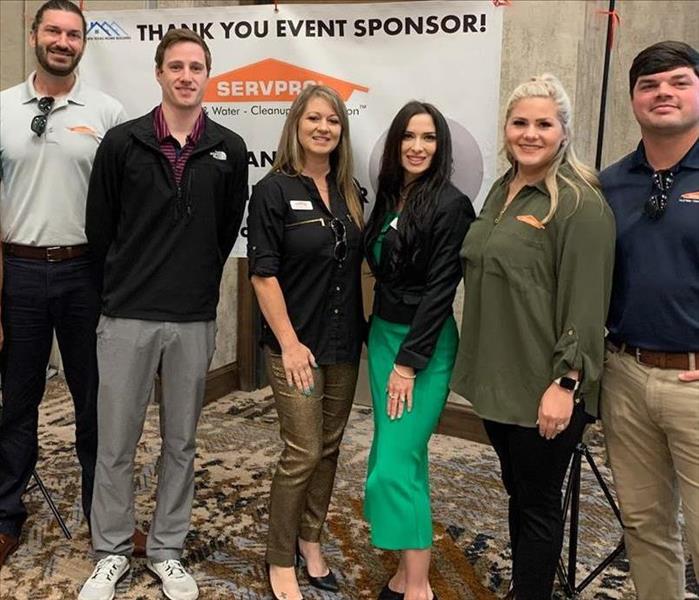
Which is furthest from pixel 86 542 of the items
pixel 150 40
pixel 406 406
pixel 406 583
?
pixel 150 40

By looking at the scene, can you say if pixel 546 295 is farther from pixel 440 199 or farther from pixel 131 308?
pixel 131 308

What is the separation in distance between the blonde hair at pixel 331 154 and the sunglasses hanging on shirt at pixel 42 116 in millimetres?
829

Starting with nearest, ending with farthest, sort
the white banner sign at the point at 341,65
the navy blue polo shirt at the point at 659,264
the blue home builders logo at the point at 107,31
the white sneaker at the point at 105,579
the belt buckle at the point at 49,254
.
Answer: the navy blue polo shirt at the point at 659,264 → the white sneaker at the point at 105,579 → the belt buckle at the point at 49,254 → the white banner sign at the point at 341,65 → the blue home builders logo at the point at 107,31

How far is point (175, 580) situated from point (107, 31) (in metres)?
2.30

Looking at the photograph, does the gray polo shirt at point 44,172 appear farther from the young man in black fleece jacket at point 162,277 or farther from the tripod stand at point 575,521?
the tripod stand at point 575,521

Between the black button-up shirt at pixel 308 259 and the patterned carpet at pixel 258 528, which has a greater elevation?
the black button-up shirt at pixel 308 259

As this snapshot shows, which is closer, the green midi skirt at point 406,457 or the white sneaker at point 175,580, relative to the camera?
the green midi skirt at point 406,457

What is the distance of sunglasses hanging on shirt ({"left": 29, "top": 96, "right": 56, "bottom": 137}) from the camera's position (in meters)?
2.55

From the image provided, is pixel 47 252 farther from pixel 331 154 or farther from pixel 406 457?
pixel 406 457

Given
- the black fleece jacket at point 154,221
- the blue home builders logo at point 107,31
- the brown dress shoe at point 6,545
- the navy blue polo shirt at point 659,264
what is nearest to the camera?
the navy blue polo shirt at point 659,264

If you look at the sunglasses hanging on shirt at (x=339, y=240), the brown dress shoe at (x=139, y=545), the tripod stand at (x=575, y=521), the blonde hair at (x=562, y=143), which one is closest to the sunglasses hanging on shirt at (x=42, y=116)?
the sunglasses hanging on shirt at (x=339, y=240)

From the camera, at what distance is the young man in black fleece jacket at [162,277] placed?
7.77ft

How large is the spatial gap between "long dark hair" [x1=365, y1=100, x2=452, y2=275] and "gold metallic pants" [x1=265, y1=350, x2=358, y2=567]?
0.45m

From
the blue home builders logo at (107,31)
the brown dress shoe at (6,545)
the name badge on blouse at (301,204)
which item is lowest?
the brown dress shoe at (6,545)
